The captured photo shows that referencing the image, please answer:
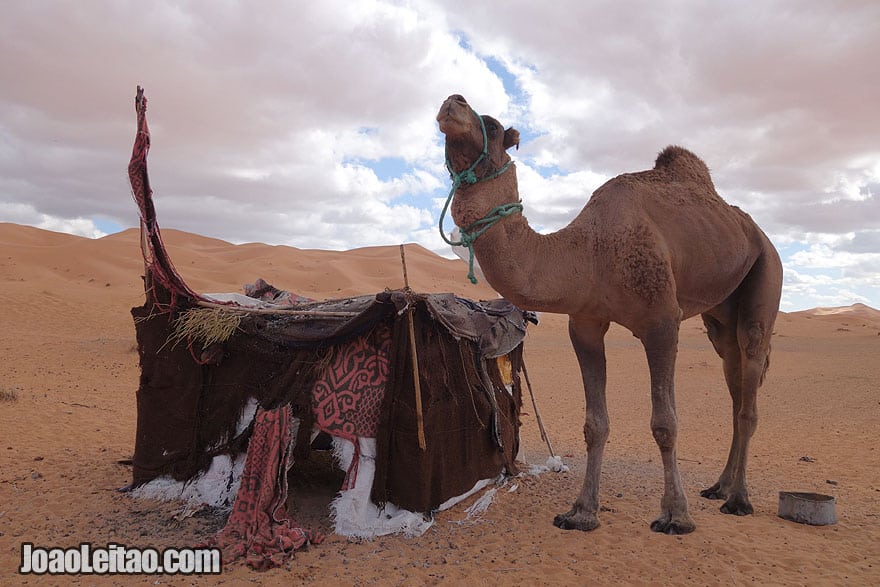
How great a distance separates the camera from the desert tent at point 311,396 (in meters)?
5.08

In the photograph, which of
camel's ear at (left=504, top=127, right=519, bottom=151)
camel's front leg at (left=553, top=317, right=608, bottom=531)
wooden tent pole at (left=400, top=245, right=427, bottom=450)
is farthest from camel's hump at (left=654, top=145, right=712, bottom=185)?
wooden tent pole at (left=400, top=245, right=427, bottom=450)

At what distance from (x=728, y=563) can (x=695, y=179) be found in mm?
3289

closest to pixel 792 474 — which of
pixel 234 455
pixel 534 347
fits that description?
pixel 234 455

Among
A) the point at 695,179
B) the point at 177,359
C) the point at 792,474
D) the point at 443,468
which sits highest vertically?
the point at 695,179

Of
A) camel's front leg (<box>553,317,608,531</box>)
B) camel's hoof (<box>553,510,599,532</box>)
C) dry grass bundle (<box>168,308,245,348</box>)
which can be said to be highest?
dry grass bundle (<box>168,308,245,348</box>)

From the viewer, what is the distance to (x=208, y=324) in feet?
18.1

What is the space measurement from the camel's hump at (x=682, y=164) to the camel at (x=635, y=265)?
1cm

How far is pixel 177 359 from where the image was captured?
19.1 feet

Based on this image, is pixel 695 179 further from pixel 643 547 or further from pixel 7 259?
Result: pixel 7 259

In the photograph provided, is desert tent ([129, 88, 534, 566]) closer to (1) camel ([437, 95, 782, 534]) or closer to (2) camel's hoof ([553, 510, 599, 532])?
(2) camel's hoof ([553, 510, 599, 532])

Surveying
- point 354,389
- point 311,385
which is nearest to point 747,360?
point 354,389

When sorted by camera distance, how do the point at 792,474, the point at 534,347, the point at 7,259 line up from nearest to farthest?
1. the point at 792,474
2. the point at 534,347
3. the point at 7,259

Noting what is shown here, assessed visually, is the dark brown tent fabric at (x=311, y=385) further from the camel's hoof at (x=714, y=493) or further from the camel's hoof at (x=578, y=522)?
the camel's hoof at (x=714, y=493)

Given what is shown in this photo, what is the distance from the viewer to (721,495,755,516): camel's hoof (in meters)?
5.64
